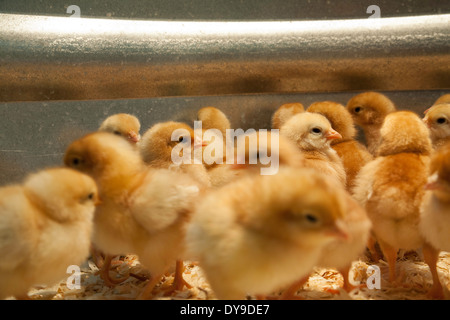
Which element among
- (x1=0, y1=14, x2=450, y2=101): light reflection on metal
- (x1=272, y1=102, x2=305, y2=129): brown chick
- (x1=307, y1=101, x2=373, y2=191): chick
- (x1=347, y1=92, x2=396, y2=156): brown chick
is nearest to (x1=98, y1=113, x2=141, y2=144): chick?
(x1=0, y1=14, x2=450, y2=101): light reflection on metal

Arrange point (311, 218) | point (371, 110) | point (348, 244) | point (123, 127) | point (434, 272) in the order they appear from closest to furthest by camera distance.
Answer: point (311, 218), point (348, 244), point (434, 272), point (123, 127), point (371, 110)

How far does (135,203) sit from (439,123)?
57.9 inches

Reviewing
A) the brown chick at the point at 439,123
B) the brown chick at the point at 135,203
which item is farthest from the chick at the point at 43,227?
the brown chick at the point at 439,123

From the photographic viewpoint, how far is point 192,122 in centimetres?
249

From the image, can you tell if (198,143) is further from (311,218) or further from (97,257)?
(311,218)

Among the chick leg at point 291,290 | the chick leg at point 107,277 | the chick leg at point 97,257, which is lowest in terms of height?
the chick leg at point 291,290

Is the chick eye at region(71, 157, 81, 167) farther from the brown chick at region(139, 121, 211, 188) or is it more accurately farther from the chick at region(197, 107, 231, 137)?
the chick at region(197, 107, 231, 137)

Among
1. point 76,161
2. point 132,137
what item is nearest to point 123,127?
point 132,137

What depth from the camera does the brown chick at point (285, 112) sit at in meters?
2.39

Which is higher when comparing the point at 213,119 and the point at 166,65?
the point at 166,65

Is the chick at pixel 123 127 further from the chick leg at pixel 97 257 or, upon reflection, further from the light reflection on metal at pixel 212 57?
the chick leg at pixel 97 257

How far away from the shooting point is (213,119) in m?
2.32

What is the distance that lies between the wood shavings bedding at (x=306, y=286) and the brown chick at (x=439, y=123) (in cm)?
56

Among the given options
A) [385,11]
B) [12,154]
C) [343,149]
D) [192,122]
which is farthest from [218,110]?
[385,11]
